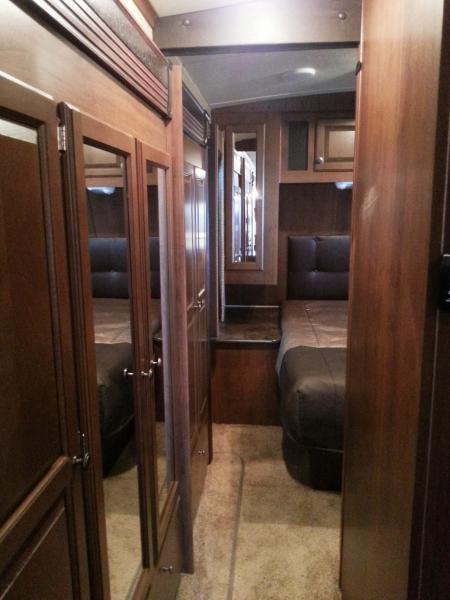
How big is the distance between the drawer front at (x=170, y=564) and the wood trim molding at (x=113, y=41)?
4.95 feet

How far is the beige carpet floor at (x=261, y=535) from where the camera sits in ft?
6.30

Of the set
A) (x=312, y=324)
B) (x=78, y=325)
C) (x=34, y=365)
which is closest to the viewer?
(x=34, y=365)

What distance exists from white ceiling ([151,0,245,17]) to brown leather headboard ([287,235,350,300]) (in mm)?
2488

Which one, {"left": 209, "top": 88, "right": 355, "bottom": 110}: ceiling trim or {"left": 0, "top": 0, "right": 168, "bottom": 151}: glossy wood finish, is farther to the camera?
{"left": 209, "top": 88, "right": 355, "bottom": 110}: ceiling trim

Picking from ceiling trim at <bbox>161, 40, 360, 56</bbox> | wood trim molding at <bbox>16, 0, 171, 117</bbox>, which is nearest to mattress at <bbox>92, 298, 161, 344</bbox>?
wood trim molding at <bbox>16, 0, 171, 117</bbox>

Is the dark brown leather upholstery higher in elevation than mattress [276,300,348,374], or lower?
higher

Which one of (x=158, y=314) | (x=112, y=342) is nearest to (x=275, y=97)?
(x=158, y=314)

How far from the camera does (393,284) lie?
1.04 metres

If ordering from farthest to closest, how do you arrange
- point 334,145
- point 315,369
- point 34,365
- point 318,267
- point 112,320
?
1. point 318,267
2. point 334,145
3. point 315,369
4. point 112,320
5. point 34,365

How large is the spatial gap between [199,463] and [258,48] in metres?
1.96

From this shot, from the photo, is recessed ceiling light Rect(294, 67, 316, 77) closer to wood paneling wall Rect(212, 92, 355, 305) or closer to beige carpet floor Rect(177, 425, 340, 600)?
wood paneling wall Rect(212, 92, 355, 305)

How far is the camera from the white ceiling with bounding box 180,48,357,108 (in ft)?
7.52

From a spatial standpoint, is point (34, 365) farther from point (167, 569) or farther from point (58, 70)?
point (167, 569)

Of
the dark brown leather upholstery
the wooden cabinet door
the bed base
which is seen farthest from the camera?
the wooden cabinet door
